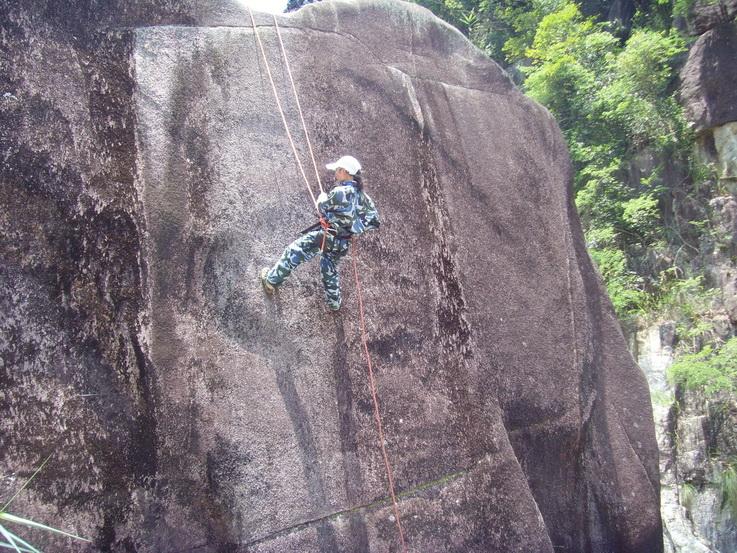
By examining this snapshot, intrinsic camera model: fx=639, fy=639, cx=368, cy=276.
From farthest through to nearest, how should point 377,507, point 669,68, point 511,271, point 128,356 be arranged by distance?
point 669,68, point 511,271, point 377,507, point 128,356

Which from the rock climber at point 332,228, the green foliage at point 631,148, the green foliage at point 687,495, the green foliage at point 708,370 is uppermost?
the green foliage at point 631,148

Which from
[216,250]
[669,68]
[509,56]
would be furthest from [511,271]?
[509,56]

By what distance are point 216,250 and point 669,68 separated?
1111cm

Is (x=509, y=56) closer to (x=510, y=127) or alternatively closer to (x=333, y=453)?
(x=510, y=127)

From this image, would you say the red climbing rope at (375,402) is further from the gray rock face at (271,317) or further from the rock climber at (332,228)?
the rock climber at (332,228)

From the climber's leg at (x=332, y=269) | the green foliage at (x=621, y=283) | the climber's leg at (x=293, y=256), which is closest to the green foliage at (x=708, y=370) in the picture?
the green foliage at (x=621, y=283)

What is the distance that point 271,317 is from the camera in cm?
492

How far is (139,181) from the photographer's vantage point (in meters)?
4.61

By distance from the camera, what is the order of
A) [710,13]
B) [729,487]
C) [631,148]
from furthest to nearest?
[631,148] < [710,13] < [729,487]

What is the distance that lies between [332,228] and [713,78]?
1018cm

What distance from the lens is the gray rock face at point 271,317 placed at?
4164 mm

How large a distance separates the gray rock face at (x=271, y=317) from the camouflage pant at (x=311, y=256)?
0.24m

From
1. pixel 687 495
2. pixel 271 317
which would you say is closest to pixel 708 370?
pixel 687 495

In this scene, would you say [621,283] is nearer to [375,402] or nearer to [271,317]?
[375,402]
